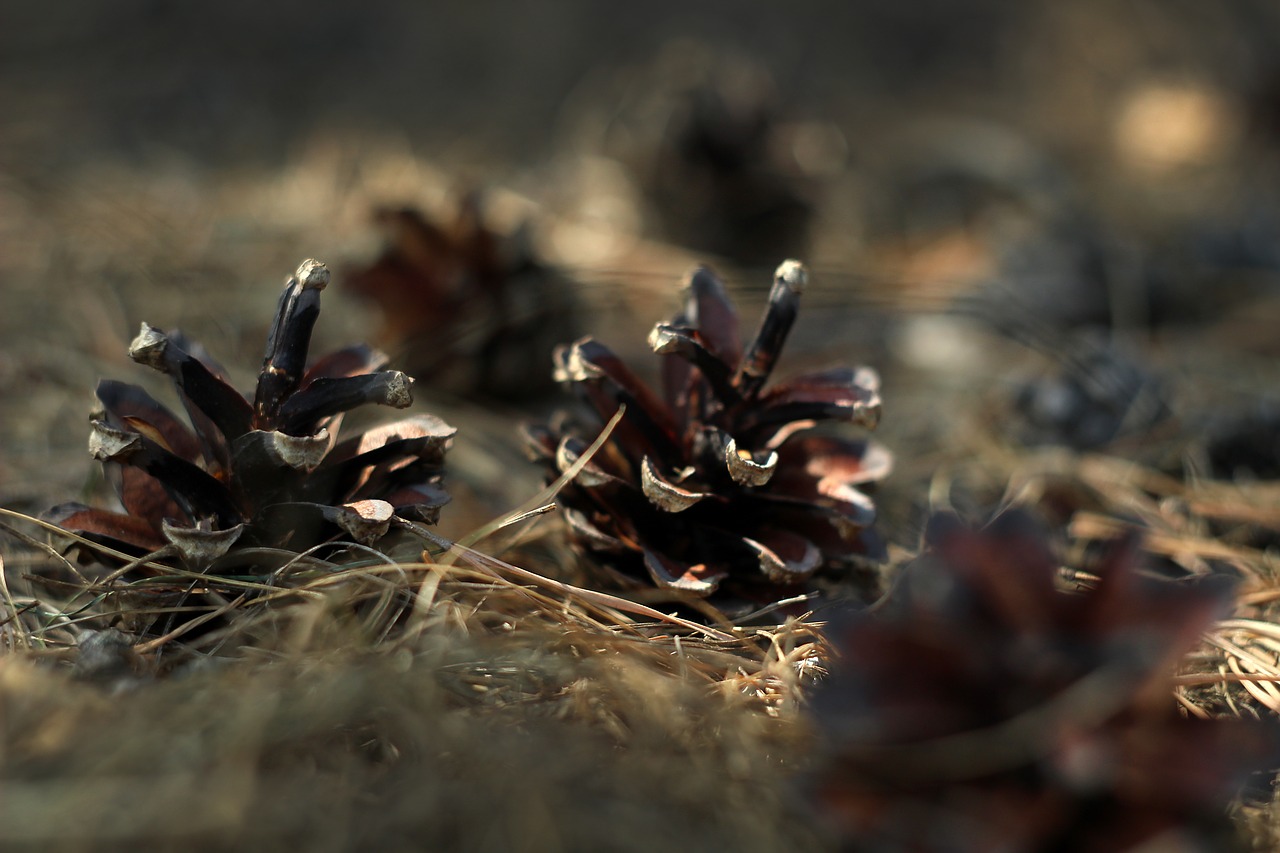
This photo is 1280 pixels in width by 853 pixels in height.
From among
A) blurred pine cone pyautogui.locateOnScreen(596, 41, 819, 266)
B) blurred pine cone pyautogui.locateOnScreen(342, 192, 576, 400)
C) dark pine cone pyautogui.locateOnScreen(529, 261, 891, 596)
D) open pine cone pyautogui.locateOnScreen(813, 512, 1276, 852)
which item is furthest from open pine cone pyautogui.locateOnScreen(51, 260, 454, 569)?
blurred pine cone pyautogui.locateOnScreen(596, 41, 819, 266)

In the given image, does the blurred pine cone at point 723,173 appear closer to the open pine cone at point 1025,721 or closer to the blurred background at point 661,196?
the blurred background at point 661,196

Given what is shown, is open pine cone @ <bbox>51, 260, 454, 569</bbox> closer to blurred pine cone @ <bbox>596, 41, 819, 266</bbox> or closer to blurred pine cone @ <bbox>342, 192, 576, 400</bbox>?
blurred pine cone @ <bbox>342, 192, 576, 400</bbox>

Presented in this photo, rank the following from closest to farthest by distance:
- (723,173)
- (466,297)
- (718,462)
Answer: (718,462) → (466,297) → (723,173)

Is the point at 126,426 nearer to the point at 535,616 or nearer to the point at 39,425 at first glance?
the point at 535,616

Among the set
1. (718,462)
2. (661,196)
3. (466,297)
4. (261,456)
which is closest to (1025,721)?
(718,462)

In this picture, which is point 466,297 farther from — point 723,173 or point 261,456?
point 723,173

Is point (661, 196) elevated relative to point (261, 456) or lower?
lower
